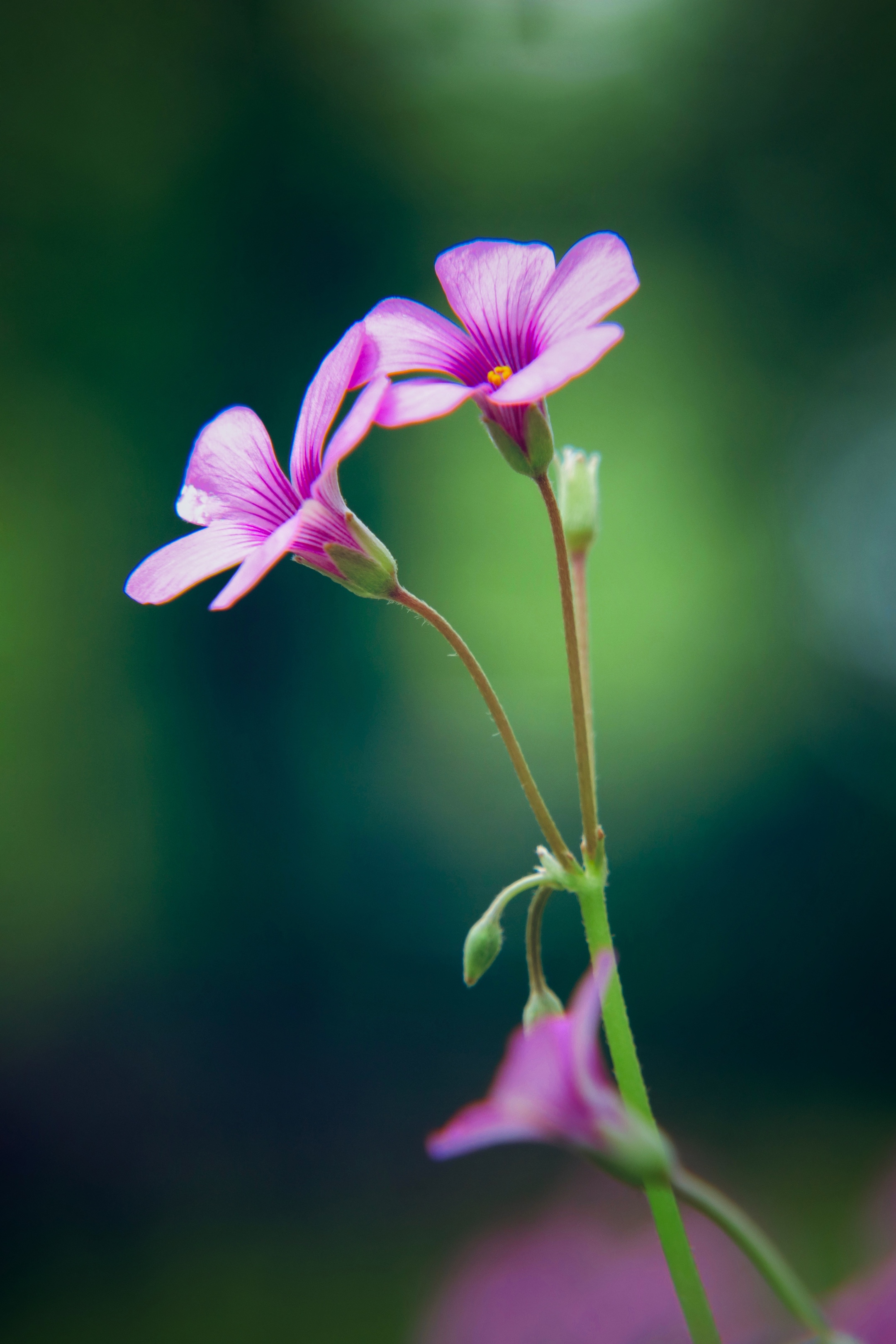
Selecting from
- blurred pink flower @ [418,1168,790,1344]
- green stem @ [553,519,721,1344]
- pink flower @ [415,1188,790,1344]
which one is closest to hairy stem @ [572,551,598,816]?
green stem @ [553,519,721,1344]

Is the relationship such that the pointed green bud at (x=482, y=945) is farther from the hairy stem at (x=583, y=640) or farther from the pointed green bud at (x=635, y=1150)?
the pointed green bud at (x=635, y=1150)

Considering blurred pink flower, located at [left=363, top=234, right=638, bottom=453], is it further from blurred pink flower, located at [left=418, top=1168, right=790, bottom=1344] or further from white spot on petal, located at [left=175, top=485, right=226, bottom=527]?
blurred pink flower, located at [left=418, top=1168, right=790, bottom=1344]

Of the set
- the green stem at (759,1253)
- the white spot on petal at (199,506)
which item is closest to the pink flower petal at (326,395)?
the white spot on petal at (199,506)

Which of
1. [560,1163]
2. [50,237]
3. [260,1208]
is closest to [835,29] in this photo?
[50,237]

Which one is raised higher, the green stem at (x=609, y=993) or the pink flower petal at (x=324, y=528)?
the pink flower petal at (x=324, y=528)

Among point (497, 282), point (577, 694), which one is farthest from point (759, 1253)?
point (497, 282)

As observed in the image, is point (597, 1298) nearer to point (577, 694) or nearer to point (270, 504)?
point (577, 694)

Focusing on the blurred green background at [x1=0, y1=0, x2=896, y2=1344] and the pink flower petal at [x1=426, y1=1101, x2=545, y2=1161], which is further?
the blurred green background at [x1=0, y1=0, x2=896, y2=1344]
